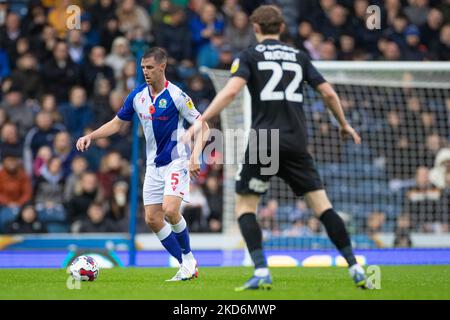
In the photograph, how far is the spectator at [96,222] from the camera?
626 inches

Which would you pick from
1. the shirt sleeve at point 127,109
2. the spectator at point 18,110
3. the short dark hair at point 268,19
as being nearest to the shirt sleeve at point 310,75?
the short dark hair at point 268,19

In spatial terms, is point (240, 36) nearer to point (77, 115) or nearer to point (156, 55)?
point (77, 115)

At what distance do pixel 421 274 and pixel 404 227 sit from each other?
5.14 metres

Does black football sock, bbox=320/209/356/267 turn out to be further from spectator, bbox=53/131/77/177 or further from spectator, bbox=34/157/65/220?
spectator, bbox=53/131/77/177

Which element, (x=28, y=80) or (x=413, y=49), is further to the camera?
(x=413, y=49)

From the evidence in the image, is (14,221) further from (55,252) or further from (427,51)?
(427,51)

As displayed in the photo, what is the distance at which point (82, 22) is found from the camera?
19.0m

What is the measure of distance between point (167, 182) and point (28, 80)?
9.30 m

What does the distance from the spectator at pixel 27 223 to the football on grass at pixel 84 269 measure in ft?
21.3

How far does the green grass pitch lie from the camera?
757 cm

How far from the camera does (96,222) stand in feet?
52.3

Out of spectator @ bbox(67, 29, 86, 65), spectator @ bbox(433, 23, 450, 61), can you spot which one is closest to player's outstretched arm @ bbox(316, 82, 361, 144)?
spectator @ bbox(67, 29, 86, 65)

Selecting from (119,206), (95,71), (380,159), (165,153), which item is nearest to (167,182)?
(165,153)
